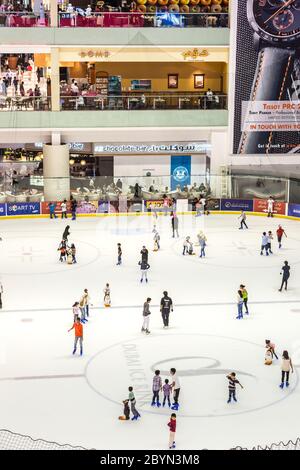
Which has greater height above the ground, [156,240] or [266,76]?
[266,76]

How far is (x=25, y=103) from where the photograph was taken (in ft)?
137

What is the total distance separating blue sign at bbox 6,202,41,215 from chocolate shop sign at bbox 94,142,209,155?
19.8 ft

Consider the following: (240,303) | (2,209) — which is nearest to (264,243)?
(240,303)

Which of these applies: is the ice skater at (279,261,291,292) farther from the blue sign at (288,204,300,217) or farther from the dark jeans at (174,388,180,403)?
the blue sign at (288,204,300,217)

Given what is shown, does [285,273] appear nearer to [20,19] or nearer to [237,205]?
[237,205]

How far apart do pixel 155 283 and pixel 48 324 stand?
5599 mm

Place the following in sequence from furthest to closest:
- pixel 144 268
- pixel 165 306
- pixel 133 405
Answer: pixel 144 268, pixel 165 306, pixel 133 405

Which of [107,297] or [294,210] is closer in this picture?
[107,297]

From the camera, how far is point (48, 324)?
2409cm

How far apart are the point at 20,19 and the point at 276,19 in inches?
510

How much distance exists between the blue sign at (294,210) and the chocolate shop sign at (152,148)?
24.0 ft

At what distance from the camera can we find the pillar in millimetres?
42344

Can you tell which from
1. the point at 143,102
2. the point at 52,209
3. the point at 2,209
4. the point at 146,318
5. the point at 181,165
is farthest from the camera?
the point at 181,165
